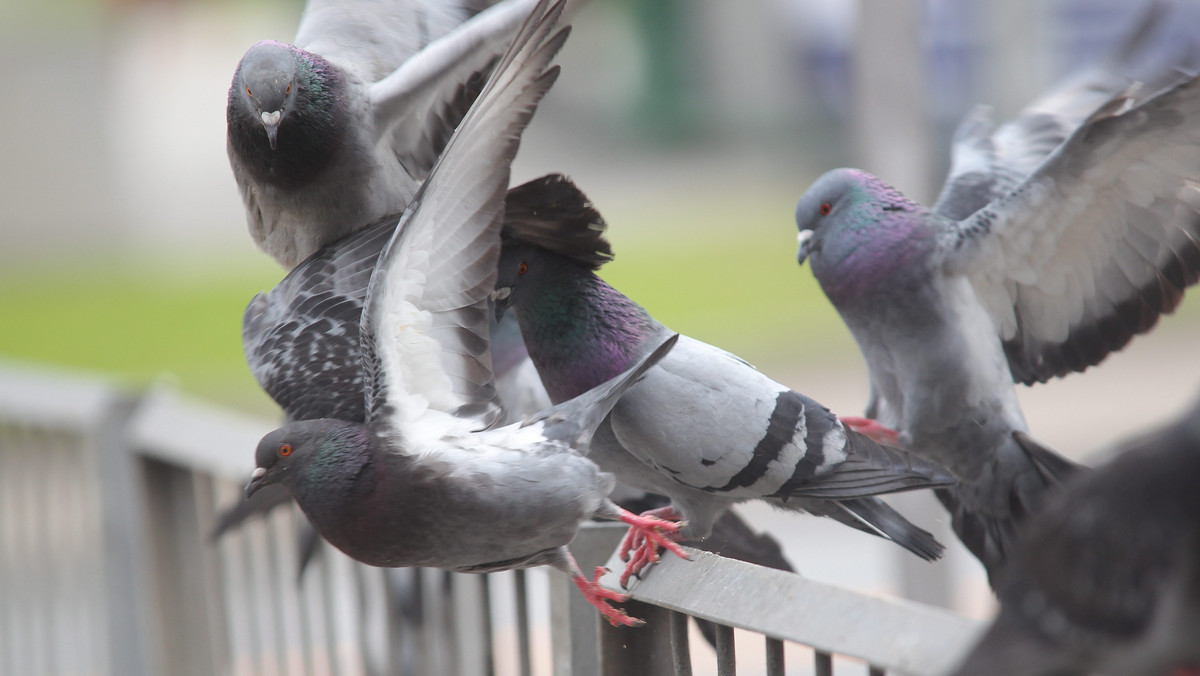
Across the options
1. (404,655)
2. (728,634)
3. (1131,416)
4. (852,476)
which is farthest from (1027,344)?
(1131,416)

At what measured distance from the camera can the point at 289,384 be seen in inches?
101

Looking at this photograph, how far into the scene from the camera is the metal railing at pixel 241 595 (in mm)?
1740

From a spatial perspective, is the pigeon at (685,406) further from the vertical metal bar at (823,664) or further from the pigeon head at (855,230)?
the vertical metal bar at (823,664)

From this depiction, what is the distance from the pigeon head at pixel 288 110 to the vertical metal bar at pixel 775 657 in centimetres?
137

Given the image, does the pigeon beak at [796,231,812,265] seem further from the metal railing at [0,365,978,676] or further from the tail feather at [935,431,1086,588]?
the metal railing at [0,365,978,676]

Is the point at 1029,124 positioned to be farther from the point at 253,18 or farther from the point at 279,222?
the point at 253,18

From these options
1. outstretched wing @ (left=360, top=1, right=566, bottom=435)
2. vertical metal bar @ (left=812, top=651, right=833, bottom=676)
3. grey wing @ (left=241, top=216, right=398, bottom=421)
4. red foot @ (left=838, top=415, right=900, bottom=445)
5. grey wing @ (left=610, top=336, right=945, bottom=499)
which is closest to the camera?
vertical metal bar @ (left=812, top=651, right=833, bottom=676)

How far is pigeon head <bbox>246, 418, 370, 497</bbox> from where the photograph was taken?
219 cm

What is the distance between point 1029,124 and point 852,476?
5.31 ft

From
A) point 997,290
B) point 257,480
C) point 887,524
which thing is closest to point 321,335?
point 257,480

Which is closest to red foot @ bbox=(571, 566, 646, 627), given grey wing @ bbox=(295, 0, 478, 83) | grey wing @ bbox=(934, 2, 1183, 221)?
grey wing @ bbox=(295, 0, 478, 83)

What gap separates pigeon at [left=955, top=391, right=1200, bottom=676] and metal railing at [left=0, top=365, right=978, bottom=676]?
9 centimetres

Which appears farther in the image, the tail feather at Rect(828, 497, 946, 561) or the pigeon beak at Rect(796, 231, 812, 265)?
the pigeon beak at Rect(796, 231, 812, 265)

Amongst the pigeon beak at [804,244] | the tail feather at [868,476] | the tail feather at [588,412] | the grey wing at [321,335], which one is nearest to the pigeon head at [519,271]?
the tail feather at [588,412]
